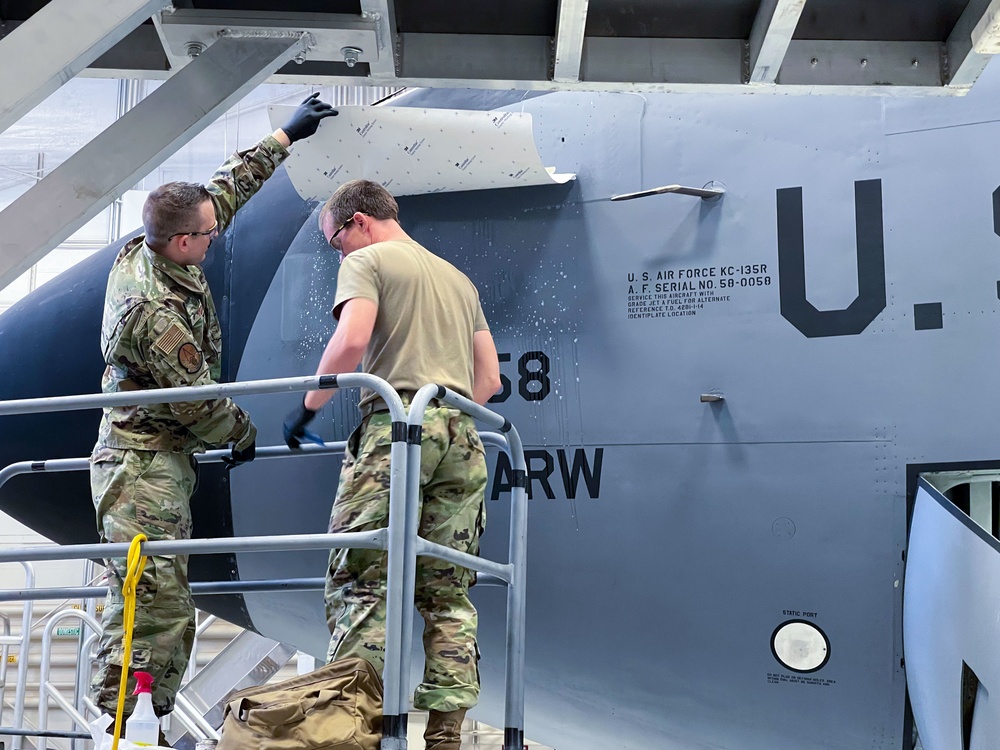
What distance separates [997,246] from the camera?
3850 mm

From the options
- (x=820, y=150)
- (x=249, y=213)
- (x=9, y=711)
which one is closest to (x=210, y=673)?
(x=9, y=711)

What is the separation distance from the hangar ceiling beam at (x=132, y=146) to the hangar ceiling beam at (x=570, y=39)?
29.5 inches

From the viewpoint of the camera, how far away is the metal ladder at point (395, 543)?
107 inches

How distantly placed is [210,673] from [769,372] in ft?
36.4

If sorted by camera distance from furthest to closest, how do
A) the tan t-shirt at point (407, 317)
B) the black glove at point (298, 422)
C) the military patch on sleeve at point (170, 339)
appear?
1. the black glove at point (298, 422)
2. the military patch on sleeve at point (170, 339)
3. the tan t-shirt at point (407, 317)

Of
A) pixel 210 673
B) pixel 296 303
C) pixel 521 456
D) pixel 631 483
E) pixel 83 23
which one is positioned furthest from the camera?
pixel 210 673

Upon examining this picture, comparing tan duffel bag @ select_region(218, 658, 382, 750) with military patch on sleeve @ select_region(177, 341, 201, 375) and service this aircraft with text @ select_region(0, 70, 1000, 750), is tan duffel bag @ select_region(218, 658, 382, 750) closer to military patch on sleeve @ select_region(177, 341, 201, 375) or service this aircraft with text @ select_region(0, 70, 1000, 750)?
military patch on sleeve @ select_region(177, 341, 201, 375)

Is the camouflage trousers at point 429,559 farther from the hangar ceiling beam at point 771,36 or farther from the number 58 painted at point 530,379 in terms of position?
the hangar ceiling beam at point 771,36

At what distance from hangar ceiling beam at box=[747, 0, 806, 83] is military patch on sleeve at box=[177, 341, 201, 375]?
2083mm

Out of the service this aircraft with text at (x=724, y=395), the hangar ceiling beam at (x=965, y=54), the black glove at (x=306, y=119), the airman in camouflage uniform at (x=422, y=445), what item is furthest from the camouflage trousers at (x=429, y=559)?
the hangar ceiling beam at (x=965, y=54)

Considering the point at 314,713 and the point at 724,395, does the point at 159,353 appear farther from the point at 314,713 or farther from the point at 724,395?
the point at 724,395

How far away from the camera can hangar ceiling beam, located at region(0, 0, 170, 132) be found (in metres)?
2.26

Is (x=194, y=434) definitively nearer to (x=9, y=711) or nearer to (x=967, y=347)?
(x=967, y=347)

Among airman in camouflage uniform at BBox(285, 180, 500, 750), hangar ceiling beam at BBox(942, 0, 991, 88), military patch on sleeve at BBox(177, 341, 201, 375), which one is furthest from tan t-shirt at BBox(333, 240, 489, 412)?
hangar ceiling beam at BBox(942, 0, 991, 88)
